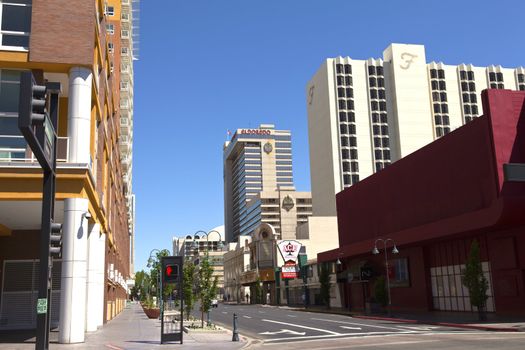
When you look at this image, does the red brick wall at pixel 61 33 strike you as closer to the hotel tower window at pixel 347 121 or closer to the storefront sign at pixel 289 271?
the storefront sign at pixel 289 271

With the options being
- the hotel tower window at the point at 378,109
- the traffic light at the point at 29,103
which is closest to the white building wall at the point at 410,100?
the hotel tower window at the point at 378,109

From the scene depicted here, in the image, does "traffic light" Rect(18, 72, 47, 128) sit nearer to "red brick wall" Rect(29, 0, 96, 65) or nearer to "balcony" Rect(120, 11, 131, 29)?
"red brick wall" Rect(29, 0, 96, 65)

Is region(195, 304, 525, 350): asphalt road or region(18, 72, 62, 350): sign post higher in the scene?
region(18, 72, 62, 350): sign post

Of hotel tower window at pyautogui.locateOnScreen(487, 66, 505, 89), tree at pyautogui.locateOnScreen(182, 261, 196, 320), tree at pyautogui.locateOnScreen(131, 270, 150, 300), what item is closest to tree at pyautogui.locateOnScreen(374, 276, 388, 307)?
tree at pyautogui.locateOnScreen(182, 261, 196, 320)

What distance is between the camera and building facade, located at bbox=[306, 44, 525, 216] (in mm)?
122438

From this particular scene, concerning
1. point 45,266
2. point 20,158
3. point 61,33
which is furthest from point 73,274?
point 61,33

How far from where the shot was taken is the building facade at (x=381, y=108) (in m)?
122

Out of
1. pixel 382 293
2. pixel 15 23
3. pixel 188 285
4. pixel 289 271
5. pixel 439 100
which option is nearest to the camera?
pixel 15 23

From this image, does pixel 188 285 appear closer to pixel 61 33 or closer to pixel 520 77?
pixel 61 33

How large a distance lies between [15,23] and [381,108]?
11043 centimetres

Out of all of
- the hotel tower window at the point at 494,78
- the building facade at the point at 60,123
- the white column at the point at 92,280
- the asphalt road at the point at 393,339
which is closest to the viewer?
the asphalt road at the point at 393,339

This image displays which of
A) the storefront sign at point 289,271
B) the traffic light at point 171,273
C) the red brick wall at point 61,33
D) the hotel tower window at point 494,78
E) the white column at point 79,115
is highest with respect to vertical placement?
the hotel tower window at point 494,78

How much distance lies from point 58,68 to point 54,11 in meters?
2.35

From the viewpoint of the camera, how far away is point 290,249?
10219cm
